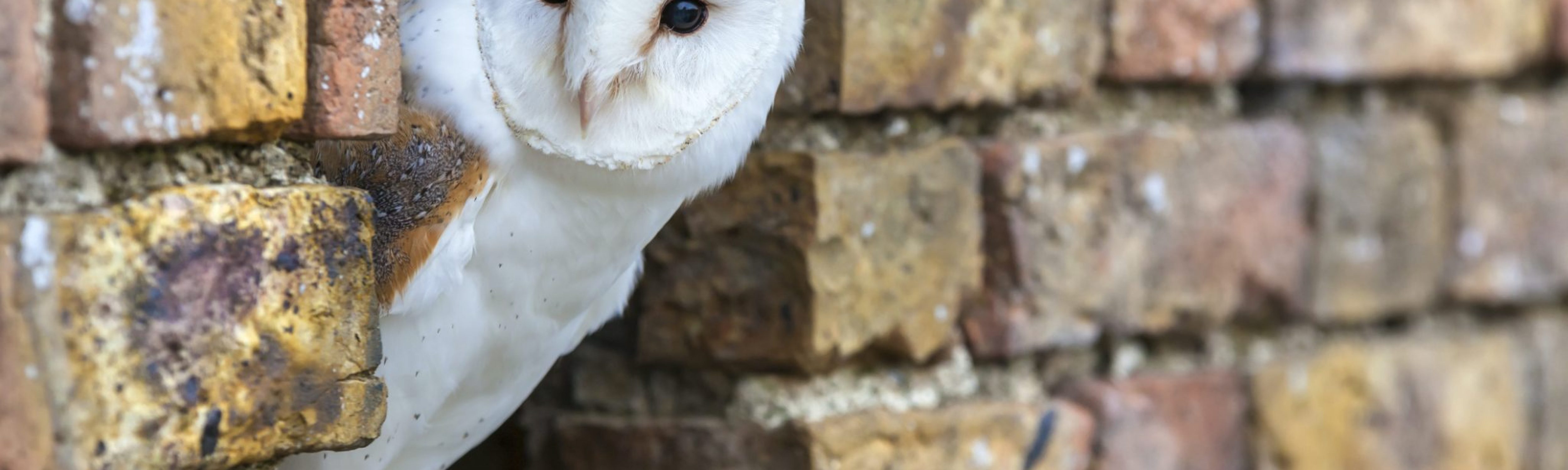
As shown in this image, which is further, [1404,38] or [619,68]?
[1404,38]

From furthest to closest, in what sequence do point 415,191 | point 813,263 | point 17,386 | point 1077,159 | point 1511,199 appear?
point 1511,199 < point 1077,159 < point 813,263 < point 415,191 < point 17,386

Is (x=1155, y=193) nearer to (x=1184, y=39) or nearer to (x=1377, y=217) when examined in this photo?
(x=1184, y=39)

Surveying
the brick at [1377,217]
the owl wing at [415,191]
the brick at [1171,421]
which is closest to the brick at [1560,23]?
the brick at [1377,217]

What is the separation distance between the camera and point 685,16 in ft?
2.58

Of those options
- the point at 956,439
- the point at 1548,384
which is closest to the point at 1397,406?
the point at 1548,384

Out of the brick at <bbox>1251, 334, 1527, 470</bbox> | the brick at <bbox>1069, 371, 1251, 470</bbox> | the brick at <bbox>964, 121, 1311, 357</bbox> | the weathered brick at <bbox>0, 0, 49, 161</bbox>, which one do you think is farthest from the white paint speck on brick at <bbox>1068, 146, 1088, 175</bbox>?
the weathered brick at <bbox>0, 0, 49, 161</bbox>

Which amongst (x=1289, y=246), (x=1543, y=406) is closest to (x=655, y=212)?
(x=1289, y=246)

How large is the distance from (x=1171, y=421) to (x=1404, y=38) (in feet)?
1.43

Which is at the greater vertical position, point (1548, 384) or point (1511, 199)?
point (1511, 199)

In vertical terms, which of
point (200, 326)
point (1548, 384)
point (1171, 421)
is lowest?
point (1548, 384)

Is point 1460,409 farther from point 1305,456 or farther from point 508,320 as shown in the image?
point 508,320

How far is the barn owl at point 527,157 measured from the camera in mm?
751

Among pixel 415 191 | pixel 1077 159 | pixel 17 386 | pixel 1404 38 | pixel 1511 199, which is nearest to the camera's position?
pixel 17 386

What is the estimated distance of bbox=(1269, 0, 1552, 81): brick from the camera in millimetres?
1258
